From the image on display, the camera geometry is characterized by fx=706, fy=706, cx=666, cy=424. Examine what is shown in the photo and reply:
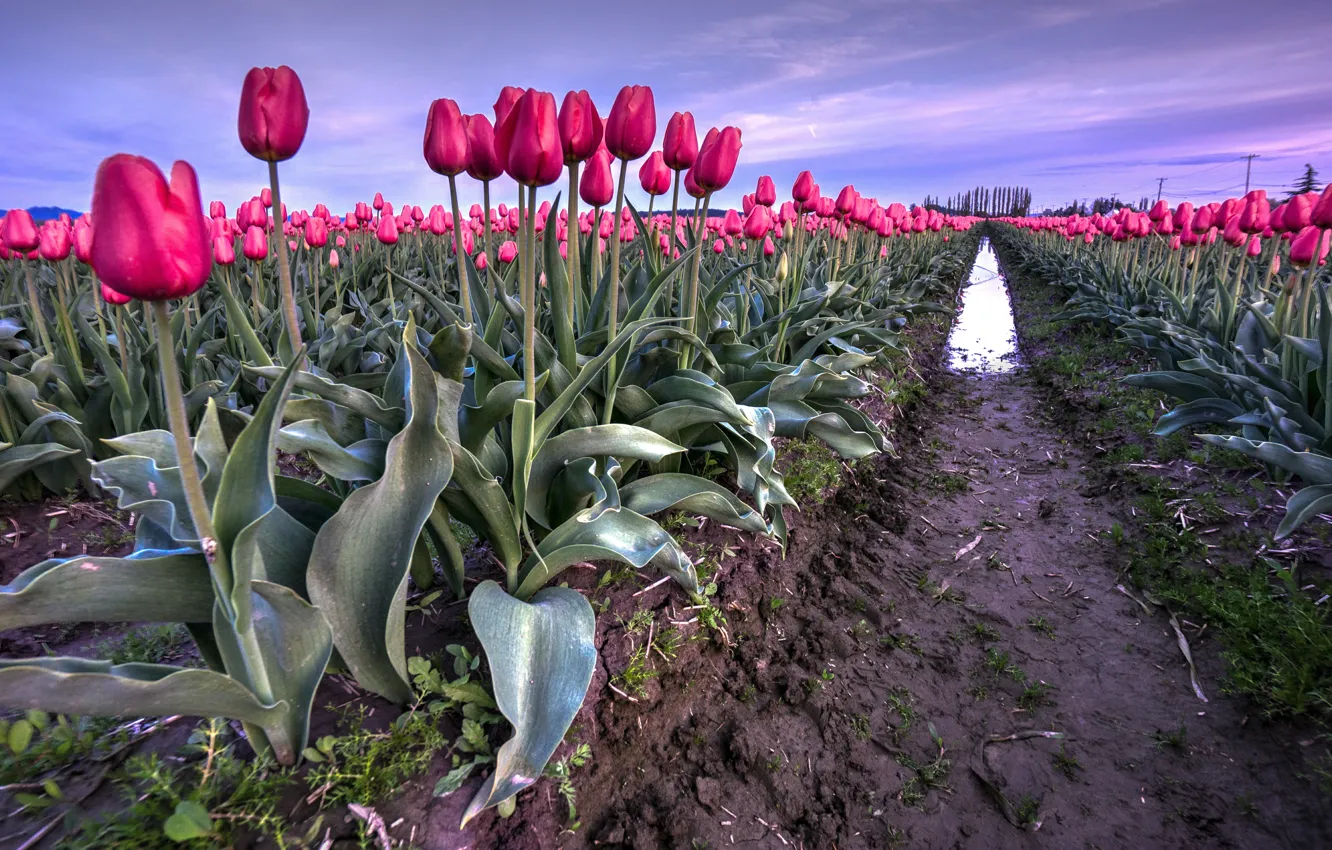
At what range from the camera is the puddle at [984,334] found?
8.32 metres

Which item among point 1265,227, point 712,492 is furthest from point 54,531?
point 1265,227

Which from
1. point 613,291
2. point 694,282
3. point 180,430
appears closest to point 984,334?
point 694,282

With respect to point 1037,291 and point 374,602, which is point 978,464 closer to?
point 374,602

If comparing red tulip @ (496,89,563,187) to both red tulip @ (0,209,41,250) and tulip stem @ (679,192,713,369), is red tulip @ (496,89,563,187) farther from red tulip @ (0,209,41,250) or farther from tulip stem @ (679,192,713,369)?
red tulip @ (0,209,41,250)

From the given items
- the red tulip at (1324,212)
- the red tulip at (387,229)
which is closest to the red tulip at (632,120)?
the red tulip at (387,229)

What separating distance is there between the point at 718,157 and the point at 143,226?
84.3 inches

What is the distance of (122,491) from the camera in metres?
1.58

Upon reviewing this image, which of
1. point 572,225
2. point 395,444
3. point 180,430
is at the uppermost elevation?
point 572,225

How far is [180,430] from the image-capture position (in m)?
1.14

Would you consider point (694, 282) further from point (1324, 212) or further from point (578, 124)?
point (1324, 212)

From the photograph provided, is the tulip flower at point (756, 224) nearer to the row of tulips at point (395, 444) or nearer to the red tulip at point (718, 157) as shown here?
the row of tulips at point (395, 444)

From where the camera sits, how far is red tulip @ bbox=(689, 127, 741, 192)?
2.77m

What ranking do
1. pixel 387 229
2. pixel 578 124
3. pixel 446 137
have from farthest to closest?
pixel 387 229, pixel 446 137, pixel 578 124

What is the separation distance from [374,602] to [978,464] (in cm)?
435
